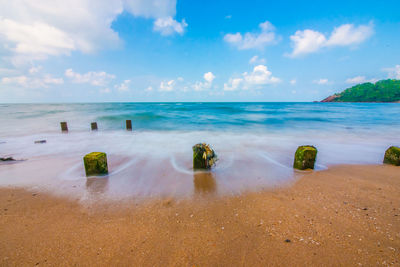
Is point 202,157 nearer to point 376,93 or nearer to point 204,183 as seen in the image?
point 204,183

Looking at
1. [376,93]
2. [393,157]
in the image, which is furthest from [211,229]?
[376,93]

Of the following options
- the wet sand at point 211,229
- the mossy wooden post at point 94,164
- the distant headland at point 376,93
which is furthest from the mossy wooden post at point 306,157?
the distant headland at point 376,93

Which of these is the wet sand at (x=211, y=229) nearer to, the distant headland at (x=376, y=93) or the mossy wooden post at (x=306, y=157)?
the mossy wooden post at (x=306, y=157)

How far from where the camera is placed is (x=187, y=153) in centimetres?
728

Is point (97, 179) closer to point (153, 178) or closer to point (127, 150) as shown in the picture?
point (153, 178)

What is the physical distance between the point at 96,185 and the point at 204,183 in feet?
9.21

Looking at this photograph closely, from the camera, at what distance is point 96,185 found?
433 centimetres

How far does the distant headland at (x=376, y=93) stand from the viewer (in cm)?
9343

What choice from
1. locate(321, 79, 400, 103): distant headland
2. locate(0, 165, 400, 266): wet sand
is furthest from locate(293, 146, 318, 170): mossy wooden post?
locate(321, 79, 400, 103): distant headland

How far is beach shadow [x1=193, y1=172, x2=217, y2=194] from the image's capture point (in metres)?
4.04

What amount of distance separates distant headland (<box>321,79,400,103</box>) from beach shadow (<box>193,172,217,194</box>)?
451 feet

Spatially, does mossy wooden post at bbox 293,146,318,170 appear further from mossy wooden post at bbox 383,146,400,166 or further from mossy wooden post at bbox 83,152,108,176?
mossy wooden post at bbox 83,152,108,176

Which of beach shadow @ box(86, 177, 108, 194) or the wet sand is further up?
the wet sand

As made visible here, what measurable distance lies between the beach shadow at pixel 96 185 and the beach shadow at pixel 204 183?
90.1 inches
